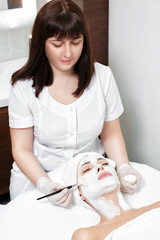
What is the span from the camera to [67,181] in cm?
151

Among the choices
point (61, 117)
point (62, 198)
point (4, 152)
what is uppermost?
point (61, 117)

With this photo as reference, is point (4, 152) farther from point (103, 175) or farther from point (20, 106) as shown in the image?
point (103, 175)

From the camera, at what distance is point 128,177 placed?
4.97ft

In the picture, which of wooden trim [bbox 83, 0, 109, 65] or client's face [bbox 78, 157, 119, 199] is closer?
client's face [bbox 78, 157, 119, 199]

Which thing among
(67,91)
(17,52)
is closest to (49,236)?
(67,91)

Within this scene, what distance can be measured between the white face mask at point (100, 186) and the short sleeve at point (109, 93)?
11.6 inches

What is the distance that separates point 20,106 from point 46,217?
1.53 feet

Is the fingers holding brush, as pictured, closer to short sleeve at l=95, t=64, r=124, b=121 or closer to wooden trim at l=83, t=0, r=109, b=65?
short sleeve at l=95, t=64, r=124, b=121

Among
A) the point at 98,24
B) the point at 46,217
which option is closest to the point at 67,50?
the point at 46,217

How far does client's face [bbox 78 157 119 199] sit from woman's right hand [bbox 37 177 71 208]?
0.23 ft

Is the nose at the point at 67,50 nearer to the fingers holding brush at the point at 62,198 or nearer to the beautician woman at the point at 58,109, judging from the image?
the beautician woman at the point at 58,109

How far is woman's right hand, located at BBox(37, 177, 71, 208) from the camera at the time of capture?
141 cm

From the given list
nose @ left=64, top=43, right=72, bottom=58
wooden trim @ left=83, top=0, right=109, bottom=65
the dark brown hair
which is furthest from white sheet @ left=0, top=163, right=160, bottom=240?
wooden trim @ left=83, top=0, right=109, bottom=65

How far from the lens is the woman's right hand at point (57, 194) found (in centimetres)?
141
